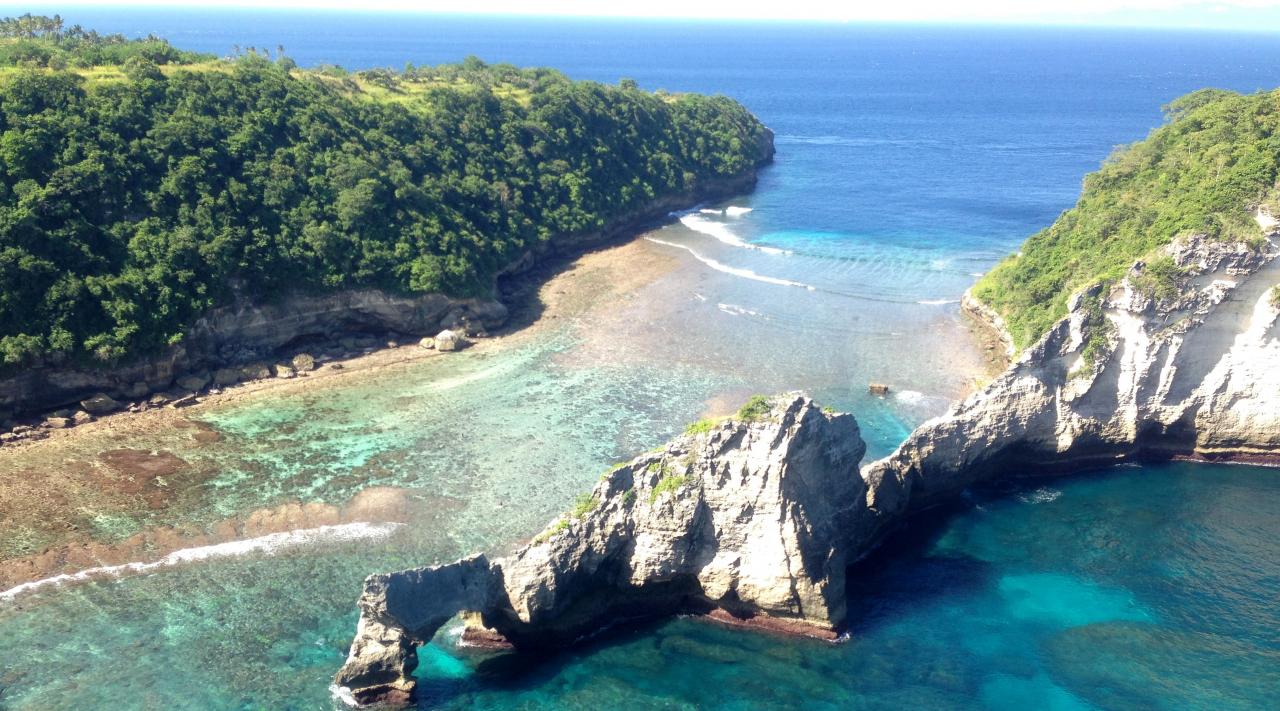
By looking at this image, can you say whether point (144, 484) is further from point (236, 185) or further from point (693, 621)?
point (693, 621)

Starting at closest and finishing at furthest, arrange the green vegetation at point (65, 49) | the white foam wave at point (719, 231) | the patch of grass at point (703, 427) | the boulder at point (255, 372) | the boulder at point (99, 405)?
1. the patch of grass at point (703, 427)
2. the boulder at point (99, 405)
3. the boulder at point (255, 372)
4. the green vegetation at point (65, 49)
5. the white foam wave at point (719, 231)

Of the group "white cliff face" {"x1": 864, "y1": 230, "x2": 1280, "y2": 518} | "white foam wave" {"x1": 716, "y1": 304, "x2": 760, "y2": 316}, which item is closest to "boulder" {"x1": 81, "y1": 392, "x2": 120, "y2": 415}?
"white foam wave" {"x1": 716, "y1": 304, "x2": 760, "y2": 316}

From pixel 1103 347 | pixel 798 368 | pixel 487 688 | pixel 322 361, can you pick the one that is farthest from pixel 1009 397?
pixel 322 361

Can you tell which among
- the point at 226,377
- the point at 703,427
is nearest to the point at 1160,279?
the point at 703,427

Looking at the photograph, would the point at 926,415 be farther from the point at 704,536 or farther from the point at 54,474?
the point at 54,474

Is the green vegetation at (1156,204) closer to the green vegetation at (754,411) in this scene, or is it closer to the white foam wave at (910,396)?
the white foam wave at (910,396)

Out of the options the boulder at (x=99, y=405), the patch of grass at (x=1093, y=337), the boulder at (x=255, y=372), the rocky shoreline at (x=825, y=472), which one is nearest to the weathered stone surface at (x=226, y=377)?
the boulder at (x=255, y=372)
